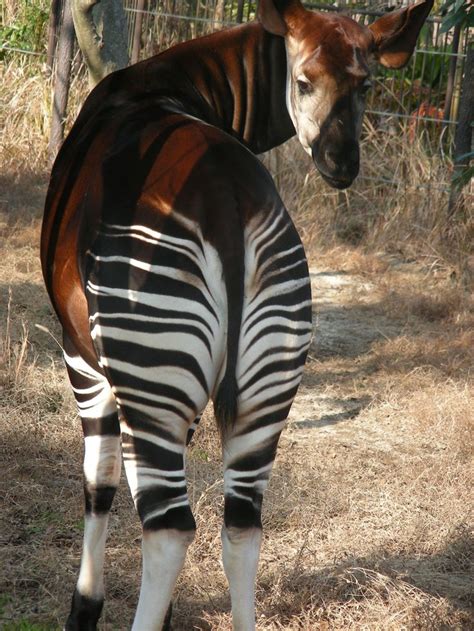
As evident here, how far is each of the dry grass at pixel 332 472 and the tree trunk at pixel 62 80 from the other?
1.06 m

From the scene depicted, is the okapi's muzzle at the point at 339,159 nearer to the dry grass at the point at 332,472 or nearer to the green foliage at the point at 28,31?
the dry grass at the point at 332,472

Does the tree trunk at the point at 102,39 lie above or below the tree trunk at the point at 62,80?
above

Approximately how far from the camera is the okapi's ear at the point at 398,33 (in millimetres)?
2549

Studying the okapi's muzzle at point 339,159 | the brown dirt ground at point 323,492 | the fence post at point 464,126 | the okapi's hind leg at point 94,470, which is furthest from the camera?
the fence post at point 464,126

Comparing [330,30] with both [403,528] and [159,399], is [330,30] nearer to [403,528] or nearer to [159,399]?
[159,399]

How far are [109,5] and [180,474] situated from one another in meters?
2.72

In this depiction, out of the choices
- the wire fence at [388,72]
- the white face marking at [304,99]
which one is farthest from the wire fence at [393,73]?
the white face marking at [304,99]

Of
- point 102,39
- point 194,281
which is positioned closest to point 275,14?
point 194,281

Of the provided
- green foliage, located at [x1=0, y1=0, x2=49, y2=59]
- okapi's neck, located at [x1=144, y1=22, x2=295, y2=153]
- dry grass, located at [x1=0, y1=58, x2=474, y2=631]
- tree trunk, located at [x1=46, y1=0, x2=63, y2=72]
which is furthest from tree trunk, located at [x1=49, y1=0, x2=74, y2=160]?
okapi's neck, located at [x1=144, y1=22, x2=295, y2=153]

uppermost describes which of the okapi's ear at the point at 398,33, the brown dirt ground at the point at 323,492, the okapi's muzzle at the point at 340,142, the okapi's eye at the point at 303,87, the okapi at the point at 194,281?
the okapi's ear at the point at 398,33

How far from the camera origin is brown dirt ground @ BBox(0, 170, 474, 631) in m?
2.82

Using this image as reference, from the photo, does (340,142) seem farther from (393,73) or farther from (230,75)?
(393,73)

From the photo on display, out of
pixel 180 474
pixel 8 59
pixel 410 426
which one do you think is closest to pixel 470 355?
pixel 410 426

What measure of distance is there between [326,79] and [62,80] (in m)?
5.64
